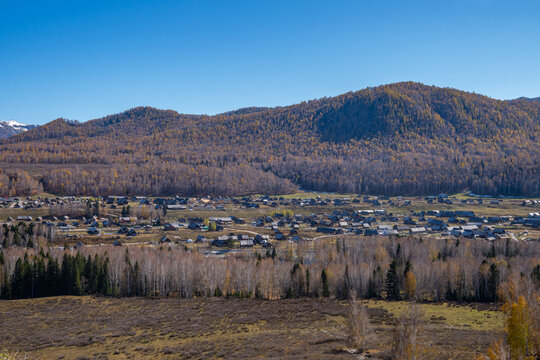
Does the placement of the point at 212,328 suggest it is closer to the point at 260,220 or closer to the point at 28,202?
the point at 260,220

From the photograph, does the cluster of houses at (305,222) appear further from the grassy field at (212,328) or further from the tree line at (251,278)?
the grassy field at (212,328)

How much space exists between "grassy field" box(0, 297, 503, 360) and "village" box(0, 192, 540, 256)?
23.5 metres

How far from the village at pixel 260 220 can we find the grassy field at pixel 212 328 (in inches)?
923

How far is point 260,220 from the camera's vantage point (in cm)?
10194

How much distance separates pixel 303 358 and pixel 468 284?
2938 cm

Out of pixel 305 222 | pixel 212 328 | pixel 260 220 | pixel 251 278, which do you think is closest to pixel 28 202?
pixel 260 220

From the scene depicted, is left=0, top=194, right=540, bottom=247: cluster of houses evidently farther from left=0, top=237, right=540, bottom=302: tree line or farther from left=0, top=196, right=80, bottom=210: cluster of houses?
left=0, top=237, right=540, bottom=302: tree line

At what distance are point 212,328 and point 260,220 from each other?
64091 mm

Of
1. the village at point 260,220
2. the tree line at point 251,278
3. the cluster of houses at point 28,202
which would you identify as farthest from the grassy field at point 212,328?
the cluster of houses at point 28,202

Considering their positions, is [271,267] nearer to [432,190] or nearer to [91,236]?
[91,236]

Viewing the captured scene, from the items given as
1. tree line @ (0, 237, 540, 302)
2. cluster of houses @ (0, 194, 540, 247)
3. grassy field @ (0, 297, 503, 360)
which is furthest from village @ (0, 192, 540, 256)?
grassy field @ (0, 297, 503, 360)

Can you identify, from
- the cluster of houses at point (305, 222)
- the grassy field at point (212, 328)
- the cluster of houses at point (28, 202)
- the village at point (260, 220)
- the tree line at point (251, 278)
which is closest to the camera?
the grassy field at point (212, 328)

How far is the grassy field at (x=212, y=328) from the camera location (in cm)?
3103

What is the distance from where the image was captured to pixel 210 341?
3444cm
